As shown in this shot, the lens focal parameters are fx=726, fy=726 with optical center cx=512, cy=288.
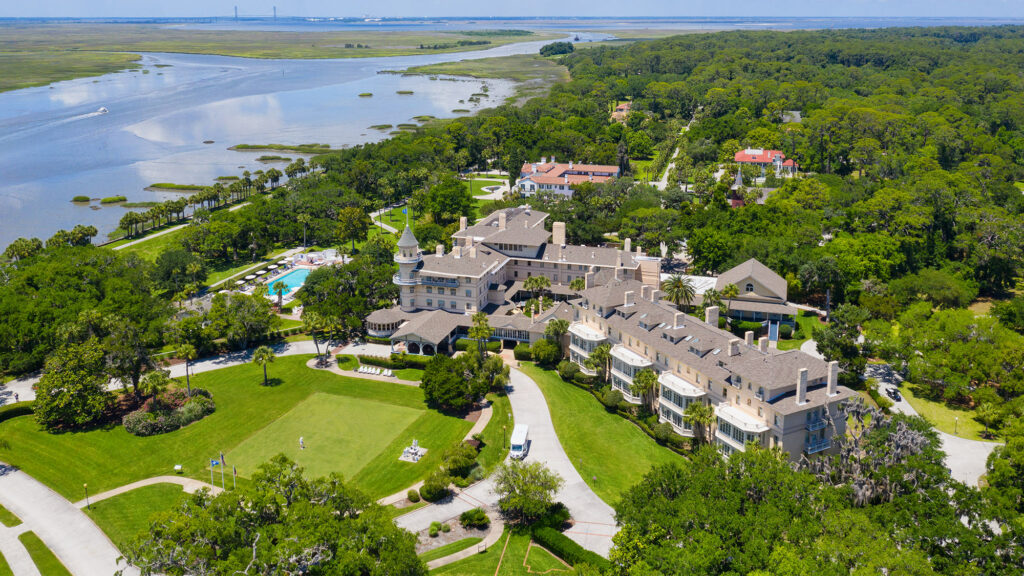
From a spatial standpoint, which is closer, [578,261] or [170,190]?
[578,261]

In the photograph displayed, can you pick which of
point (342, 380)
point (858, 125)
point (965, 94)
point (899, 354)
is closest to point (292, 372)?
point (342, 380)

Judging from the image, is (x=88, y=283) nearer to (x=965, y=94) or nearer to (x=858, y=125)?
(x=858, y=125)

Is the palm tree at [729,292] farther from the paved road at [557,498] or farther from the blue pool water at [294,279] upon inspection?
the blue pool water at [294,279]

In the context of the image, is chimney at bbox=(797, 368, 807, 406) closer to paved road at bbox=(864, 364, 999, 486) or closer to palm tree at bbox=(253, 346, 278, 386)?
paved road at bbox=(864, 364, 999, 486)

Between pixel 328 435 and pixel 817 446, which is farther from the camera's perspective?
pixel 328 435

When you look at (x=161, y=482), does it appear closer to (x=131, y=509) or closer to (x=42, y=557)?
(x=131, y=509)

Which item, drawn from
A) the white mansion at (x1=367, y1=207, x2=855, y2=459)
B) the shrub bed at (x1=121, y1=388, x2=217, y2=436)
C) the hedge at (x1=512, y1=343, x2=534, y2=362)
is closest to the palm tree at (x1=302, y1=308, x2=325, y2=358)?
the white mansion at (x1=367, y1=207, x2=855, y2=459)

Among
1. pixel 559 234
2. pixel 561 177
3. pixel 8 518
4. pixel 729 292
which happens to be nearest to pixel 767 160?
pixel 561 177
